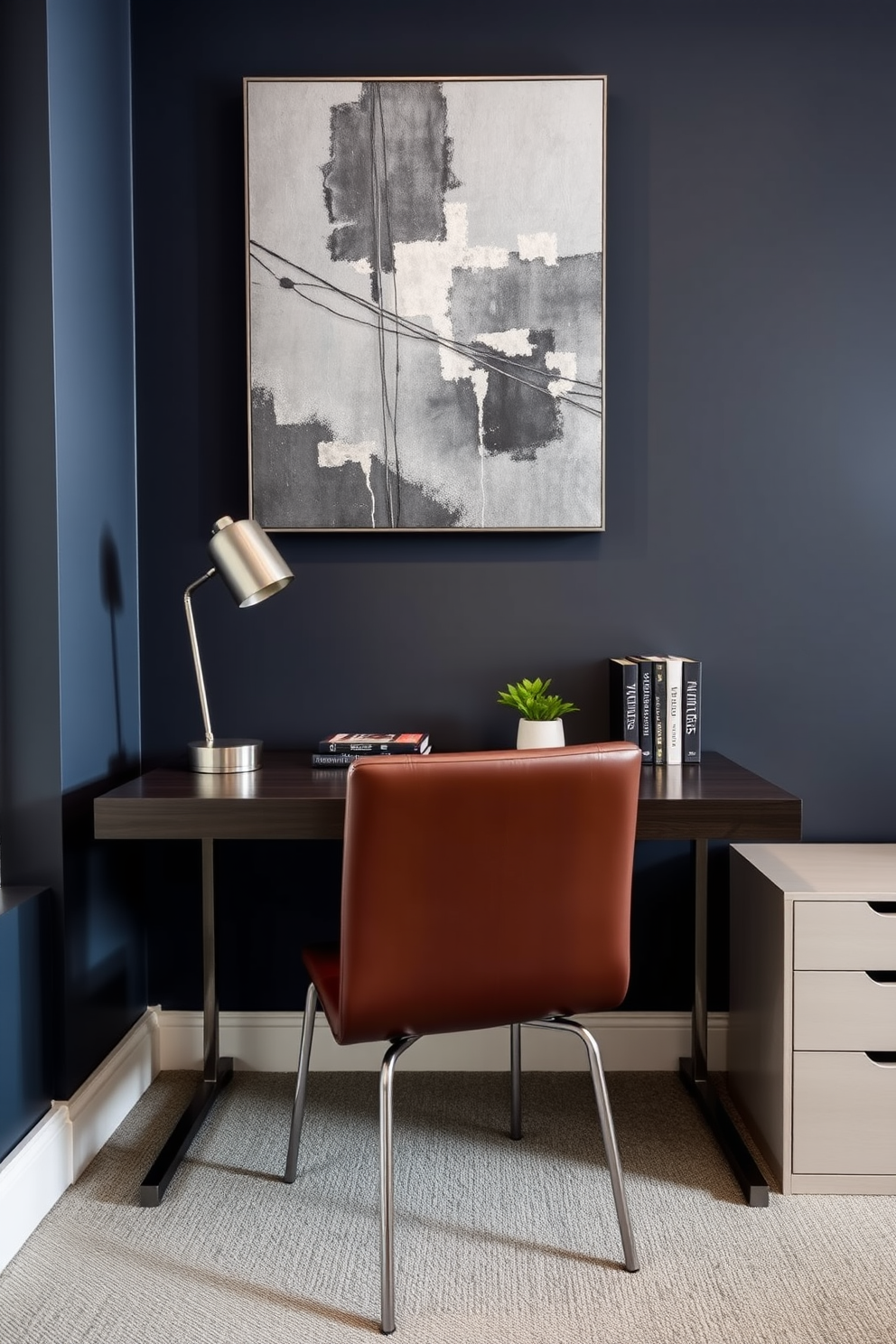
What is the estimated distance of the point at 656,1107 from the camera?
2.32 metres

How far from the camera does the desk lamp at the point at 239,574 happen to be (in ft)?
7.04

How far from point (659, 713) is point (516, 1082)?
0.81 m

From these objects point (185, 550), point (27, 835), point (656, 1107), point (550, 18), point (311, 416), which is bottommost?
point (656, 1107)

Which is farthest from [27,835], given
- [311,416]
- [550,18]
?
[550,18]

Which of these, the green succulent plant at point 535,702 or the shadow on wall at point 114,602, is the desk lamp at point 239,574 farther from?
the green succulent plant at point 535,702

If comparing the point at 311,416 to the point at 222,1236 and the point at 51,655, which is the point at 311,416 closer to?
the point at 51,655

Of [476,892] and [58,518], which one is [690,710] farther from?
[58,518]

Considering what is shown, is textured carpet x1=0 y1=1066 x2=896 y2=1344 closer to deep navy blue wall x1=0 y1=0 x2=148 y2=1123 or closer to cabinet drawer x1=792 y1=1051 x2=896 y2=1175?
cabinet drawer x1=792 y1=1051 x2=896 y2=1175

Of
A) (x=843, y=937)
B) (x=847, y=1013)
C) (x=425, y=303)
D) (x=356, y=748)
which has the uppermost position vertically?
(x=425, y=303)

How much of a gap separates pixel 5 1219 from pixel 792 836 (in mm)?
1459

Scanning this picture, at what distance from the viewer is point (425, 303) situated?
2398 millimetres

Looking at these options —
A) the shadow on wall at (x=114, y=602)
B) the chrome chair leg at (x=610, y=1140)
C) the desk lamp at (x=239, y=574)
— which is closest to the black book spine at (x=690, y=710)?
the chrome chair leg at (x=610, y=1140)

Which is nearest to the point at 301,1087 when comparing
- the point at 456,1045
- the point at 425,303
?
the point at 456,1045

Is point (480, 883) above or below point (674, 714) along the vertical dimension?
below
